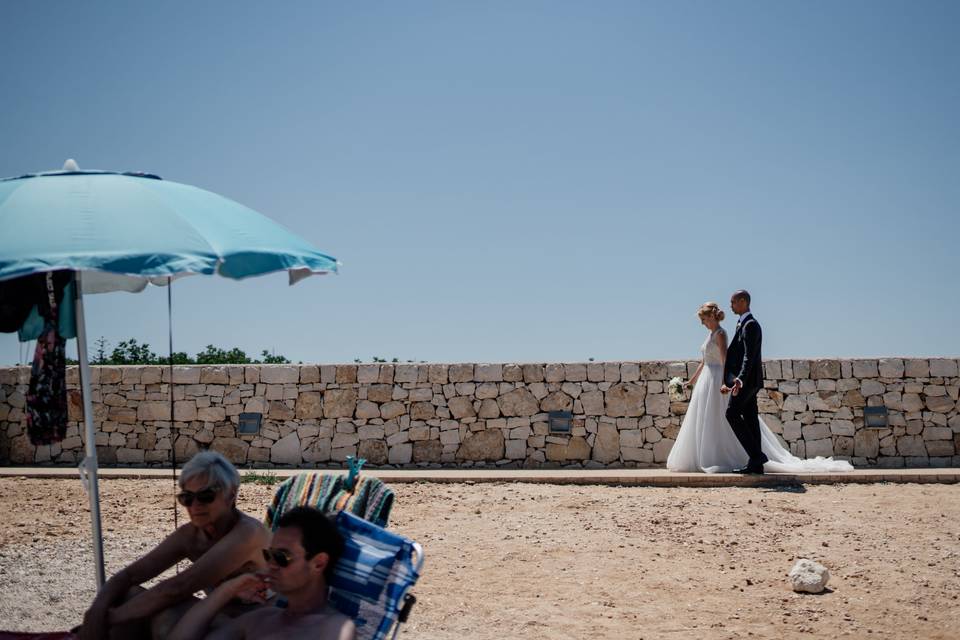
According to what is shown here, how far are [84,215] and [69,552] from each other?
16.1 ft

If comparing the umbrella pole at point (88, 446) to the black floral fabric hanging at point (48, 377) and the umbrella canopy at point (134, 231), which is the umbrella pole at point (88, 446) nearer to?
the black floral fabric hanging at point (48, 377)

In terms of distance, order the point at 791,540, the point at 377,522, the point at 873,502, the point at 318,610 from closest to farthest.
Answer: the point at 318,610 < the point at 377,522 < the point at 791,540 < the point at 873,502

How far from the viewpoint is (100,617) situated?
3652mm

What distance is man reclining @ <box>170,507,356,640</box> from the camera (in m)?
3.29

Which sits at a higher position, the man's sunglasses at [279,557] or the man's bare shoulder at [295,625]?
the man's sunglasses at [279,557]

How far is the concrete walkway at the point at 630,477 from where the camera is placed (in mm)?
9889

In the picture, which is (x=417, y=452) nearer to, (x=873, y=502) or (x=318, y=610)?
(x=873, y=502)

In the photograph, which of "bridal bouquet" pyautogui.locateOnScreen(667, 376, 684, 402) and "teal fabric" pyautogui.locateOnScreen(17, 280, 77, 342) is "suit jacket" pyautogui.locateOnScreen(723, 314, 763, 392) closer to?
"bridal bouquet" pyautogui.locateOnScreen(667, 376, 684, 402)

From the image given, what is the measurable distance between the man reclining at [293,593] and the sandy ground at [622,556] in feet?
6.39

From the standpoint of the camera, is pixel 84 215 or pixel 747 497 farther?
pixel 747 497

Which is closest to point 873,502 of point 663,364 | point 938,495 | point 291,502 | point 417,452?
point 938,495

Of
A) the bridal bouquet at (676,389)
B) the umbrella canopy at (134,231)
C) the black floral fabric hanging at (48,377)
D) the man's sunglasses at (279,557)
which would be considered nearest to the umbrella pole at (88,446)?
the black floral fabric hanging at (48,377)

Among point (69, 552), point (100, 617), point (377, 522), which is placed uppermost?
point (377, 522)

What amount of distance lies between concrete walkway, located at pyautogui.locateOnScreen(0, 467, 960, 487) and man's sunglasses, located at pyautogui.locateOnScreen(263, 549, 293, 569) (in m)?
7.26
